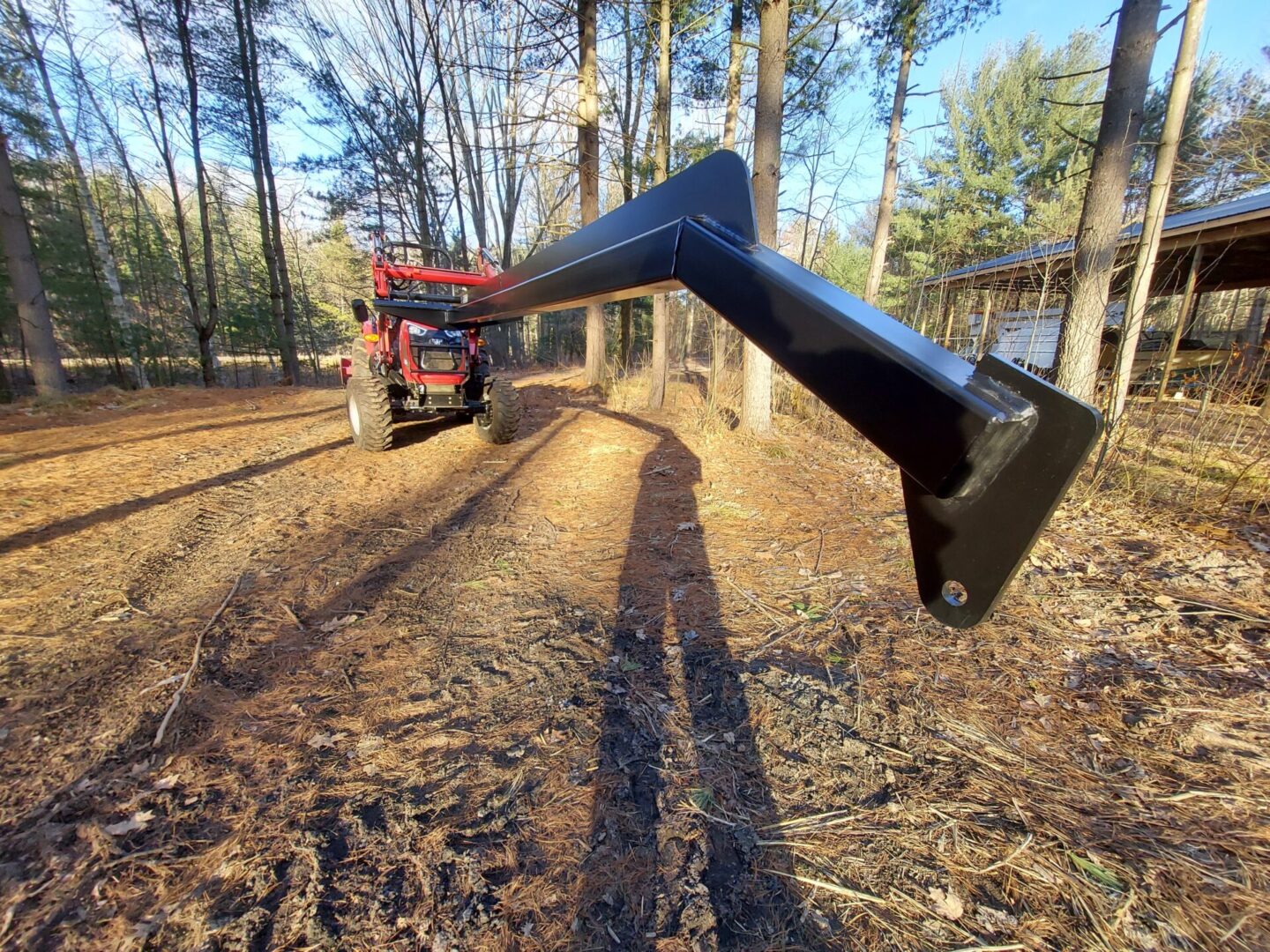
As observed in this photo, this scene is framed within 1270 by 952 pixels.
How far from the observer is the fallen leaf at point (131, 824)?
1.47 metres

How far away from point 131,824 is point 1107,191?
24.9ft

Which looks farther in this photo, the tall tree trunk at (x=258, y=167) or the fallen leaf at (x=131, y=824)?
the tall tree trunk at (x=258, y=167)

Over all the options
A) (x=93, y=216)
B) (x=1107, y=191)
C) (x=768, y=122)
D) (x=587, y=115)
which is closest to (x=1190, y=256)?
(x=1107, y=191)

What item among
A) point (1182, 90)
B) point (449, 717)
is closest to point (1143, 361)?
point (1182, 90)

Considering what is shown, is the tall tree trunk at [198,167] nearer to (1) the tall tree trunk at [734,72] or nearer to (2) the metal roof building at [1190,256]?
(1) the tall tree trunk at [734,72]

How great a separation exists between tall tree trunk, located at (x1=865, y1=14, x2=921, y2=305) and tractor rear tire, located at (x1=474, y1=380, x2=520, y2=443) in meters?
7.28

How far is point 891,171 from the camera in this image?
10109 mm

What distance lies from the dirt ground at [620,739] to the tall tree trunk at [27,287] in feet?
24.9

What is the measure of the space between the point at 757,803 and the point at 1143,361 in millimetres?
15411

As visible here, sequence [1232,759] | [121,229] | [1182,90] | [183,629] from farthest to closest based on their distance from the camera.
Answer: [121,229] < [1182,90] < [183,629] < [1232,759]

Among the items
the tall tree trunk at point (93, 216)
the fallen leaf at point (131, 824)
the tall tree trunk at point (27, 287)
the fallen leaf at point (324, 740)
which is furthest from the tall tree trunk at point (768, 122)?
the tall tree trunk at point (93, 216)

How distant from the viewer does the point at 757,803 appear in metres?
1.61

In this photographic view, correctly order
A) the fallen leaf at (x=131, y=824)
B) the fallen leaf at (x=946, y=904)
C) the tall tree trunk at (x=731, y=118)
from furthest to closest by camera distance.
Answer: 1. the tall tree trunk at (x=731, y=118)
2. the fallen leaf at (x=131, y=824)
3. the fallen leaf at (x=946, y=904)

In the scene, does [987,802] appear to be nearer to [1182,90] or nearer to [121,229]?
[1182,90]
